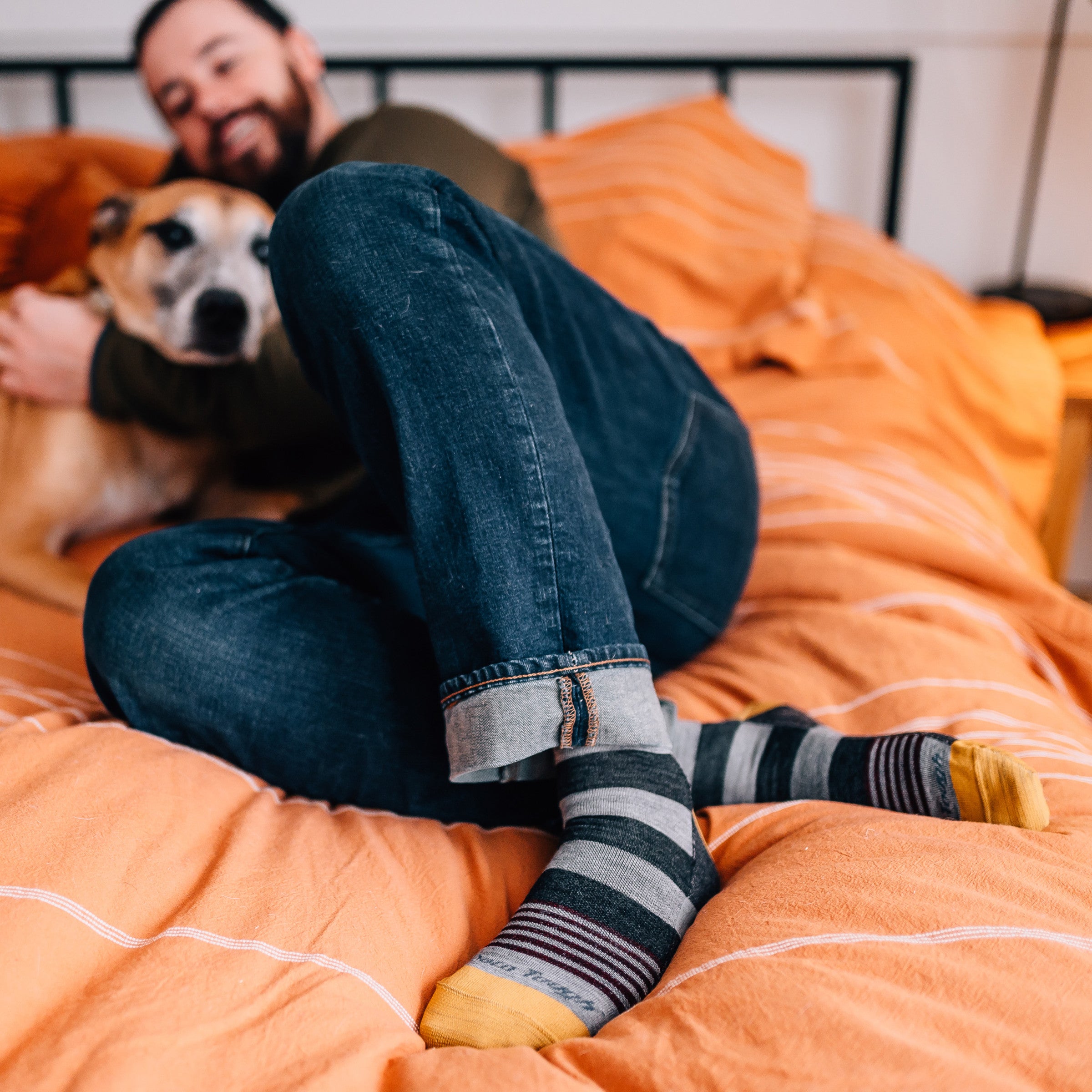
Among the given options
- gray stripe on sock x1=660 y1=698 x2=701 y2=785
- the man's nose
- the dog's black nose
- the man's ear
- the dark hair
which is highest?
the dark hair

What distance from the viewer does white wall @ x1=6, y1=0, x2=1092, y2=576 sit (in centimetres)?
182

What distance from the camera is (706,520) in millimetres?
759

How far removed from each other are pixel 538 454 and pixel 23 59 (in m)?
1.90

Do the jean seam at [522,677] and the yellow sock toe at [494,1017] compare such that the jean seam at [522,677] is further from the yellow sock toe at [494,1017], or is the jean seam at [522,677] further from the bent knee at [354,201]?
the bent knee at [354,201]

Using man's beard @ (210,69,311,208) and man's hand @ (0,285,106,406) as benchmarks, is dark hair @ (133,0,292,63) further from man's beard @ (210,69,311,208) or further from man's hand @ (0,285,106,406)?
man's hand @ (0,285,106,406)

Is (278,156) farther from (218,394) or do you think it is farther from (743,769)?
(743,769)

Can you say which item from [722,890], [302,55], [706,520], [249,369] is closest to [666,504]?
[706,520]

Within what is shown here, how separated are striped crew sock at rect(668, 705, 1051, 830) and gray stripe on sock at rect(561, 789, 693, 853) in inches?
3.9

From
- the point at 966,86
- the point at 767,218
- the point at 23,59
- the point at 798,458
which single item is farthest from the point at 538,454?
the point at 23,59

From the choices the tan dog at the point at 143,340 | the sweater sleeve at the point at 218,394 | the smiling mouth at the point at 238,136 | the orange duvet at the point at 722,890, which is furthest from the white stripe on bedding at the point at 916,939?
the smiling mouth at the point at 238,136

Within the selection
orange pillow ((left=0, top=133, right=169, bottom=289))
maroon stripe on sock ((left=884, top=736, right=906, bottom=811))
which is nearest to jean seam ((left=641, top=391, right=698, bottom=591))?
maroon stripe on sock ((left=884, top=736, right=906, bottom=811))

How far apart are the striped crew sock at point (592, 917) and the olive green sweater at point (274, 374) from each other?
0.59 m

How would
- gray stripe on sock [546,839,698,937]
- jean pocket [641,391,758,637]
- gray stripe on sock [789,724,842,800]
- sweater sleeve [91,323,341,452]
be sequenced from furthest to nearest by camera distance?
sweater sleeve [91,323,341,452]
jean pocket [641,391,758,637]
gray stripe on sock [789,724,842,800]
gray stripe on sock [546,839,698,937]

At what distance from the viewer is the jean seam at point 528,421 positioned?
55cm
